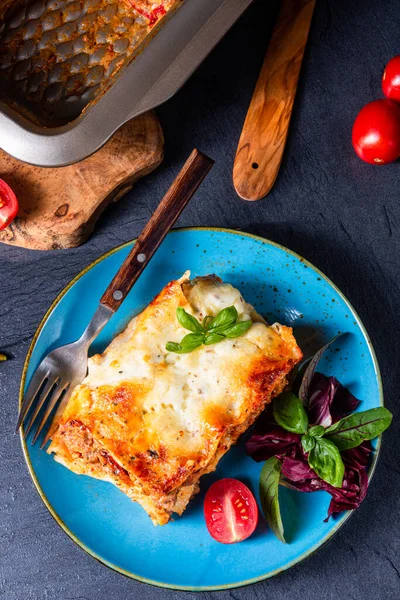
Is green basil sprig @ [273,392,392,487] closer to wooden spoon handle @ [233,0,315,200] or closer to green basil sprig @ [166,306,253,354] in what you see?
green basil sprig @ [166,306,253,354]

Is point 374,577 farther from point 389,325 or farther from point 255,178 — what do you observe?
point 255,178

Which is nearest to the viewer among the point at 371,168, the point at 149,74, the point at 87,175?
the point at 149,74

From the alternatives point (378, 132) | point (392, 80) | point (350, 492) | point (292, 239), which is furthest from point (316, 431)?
point (392, 80)

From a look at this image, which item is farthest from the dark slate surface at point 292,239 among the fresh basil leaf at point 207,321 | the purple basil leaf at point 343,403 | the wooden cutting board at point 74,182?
the fresh basil leaf at point 207,321

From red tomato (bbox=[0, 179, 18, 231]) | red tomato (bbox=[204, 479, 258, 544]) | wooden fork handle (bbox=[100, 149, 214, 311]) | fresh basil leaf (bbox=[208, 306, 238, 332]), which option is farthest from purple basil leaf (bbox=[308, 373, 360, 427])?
red tomato (bbox=[0, 179, 18, 231])

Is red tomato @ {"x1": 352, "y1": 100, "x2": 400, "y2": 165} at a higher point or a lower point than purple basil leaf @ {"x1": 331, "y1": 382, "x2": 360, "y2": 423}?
higher

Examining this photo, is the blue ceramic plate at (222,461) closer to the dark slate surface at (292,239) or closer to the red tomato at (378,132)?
the dark slate surface at (292,239)

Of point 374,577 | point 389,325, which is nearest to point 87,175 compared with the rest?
point 389,325
